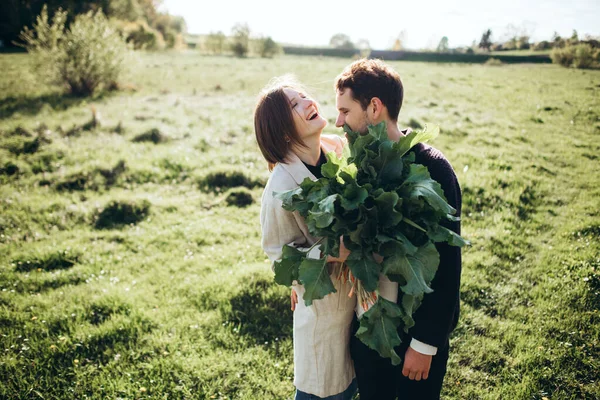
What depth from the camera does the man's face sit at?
2637mm

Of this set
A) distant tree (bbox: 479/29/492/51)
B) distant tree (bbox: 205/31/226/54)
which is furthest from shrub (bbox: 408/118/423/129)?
distant tree (bbox: 205/31/226/54)

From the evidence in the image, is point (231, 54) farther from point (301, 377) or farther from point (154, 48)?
point (301, 377)

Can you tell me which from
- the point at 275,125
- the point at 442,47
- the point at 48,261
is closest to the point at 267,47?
the point at 442,47

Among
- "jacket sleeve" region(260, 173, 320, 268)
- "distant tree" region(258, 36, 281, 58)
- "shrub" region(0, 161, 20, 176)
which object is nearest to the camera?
"jacket sleeve" region(260, 173, 320, 268)

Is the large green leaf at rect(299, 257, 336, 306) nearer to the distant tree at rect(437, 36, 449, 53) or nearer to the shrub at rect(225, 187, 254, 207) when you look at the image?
the shrub at rect(225, 187, 254, 207)

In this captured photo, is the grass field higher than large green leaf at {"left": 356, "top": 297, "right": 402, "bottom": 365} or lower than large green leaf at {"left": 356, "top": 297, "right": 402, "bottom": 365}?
lower

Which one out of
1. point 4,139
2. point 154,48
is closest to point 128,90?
point 4,139

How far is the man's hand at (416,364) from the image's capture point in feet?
7.53

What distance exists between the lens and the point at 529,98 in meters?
14.1

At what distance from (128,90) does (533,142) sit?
17.5 meters

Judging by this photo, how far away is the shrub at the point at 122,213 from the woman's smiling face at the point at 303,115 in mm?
5427

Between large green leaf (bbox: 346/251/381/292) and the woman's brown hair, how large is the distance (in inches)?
38.6

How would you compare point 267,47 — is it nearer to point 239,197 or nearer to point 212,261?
point 239,197

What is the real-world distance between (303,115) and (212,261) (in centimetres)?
381
